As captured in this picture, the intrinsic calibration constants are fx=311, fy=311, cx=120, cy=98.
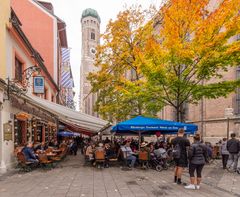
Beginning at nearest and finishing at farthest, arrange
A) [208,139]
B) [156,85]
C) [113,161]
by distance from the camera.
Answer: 1. [113,161]
2. [156,85]
3. [208,139]

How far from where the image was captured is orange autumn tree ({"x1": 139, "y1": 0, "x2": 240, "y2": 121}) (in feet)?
49.6

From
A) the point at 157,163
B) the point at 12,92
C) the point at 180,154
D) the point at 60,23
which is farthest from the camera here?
the point at 60,23

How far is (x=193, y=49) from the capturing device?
15547 mm

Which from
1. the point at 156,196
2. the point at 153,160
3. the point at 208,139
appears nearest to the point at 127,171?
the point at 153,160

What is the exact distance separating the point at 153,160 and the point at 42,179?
5.21 meters

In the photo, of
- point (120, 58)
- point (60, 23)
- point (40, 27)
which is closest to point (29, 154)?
point (120, 58)

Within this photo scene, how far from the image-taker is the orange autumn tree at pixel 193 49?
15.1 meters

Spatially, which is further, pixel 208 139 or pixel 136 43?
pixel 208 139

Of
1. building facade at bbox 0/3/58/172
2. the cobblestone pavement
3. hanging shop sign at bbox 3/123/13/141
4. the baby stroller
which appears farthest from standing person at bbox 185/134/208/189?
hanging shop sign at bbox 3/123/13/141

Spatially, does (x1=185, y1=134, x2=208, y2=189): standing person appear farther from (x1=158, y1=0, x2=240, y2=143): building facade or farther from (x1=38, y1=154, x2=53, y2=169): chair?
(x1=158, y1=0, x2=240, y2=143): building facade

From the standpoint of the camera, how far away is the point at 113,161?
15.1 metres

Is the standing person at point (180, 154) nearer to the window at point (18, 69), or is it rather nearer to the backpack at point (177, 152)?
the backpack at point (177, 152)

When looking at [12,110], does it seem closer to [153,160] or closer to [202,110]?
[153,160]

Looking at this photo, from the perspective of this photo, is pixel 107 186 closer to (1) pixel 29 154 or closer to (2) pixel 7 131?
(1) pixel 29 154
